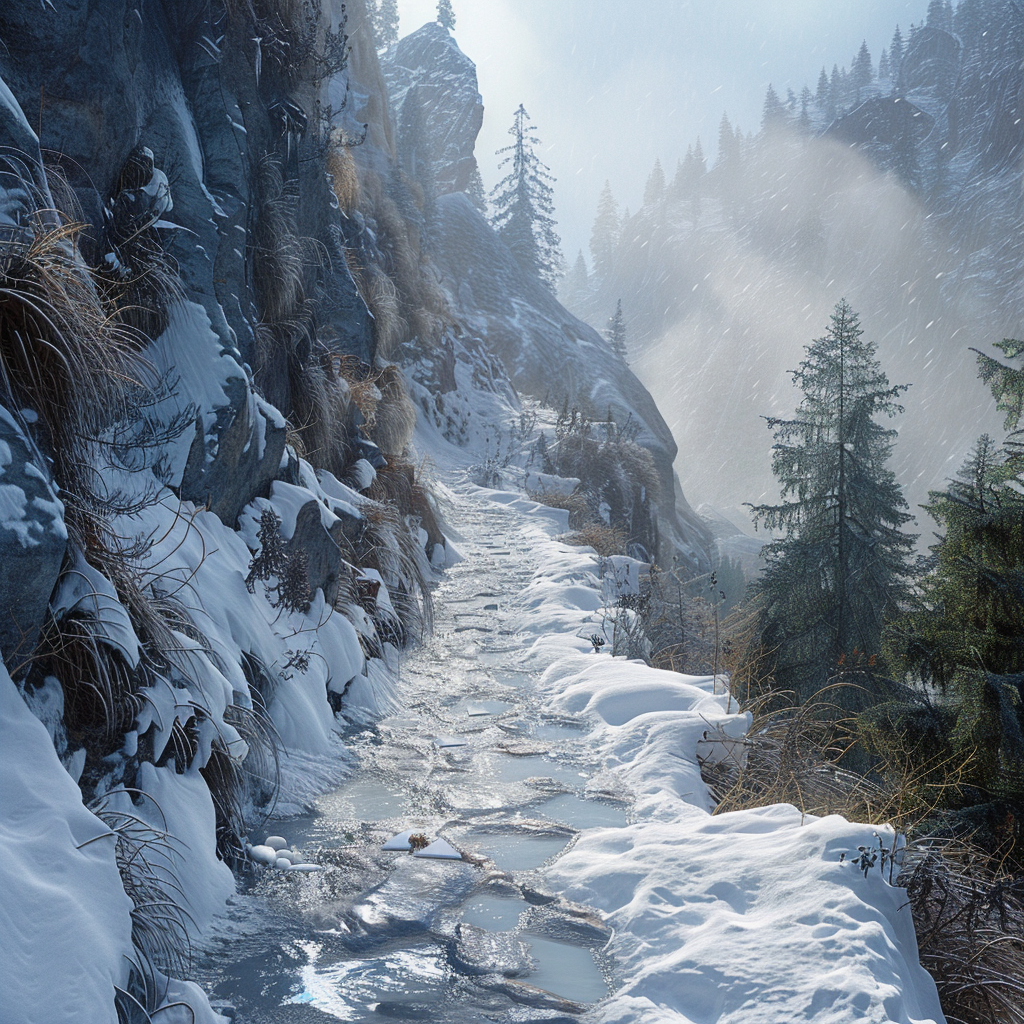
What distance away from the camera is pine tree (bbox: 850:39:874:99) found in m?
125

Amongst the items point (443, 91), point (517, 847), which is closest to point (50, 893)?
point (517, 847)

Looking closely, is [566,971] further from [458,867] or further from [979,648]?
[979,648]

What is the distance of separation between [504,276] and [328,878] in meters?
38.1

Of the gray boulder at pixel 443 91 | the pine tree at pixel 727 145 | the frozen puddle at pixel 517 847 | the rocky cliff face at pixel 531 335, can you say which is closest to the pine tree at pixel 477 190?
the gray boulder at pixel 443 91

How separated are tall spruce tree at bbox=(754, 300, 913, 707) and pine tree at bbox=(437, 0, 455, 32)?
54033 mm

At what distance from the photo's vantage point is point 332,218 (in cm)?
836

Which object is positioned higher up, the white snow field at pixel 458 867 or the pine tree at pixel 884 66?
the pine tree at pixel 884 66

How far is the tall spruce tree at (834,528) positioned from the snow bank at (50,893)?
1248cm

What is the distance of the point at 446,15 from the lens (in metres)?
56.6

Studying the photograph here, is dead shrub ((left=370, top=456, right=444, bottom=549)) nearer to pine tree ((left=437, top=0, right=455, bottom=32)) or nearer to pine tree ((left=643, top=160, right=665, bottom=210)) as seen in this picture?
pine tree ((left=437, top=0, right=455, bottom=32))

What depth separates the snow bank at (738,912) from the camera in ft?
7.17

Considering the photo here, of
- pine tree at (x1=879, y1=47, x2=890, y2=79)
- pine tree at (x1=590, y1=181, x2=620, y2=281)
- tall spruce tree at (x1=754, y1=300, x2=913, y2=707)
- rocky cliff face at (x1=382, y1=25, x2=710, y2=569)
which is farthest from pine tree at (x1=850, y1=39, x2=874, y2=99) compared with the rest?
tall spruce tree at (x1=754, y1=300, x2=913, y2=707)

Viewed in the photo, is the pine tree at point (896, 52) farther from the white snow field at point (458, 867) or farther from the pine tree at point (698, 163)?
the white snow field at point (458, 867)

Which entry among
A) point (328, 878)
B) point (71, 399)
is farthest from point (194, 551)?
point (328, 878)
